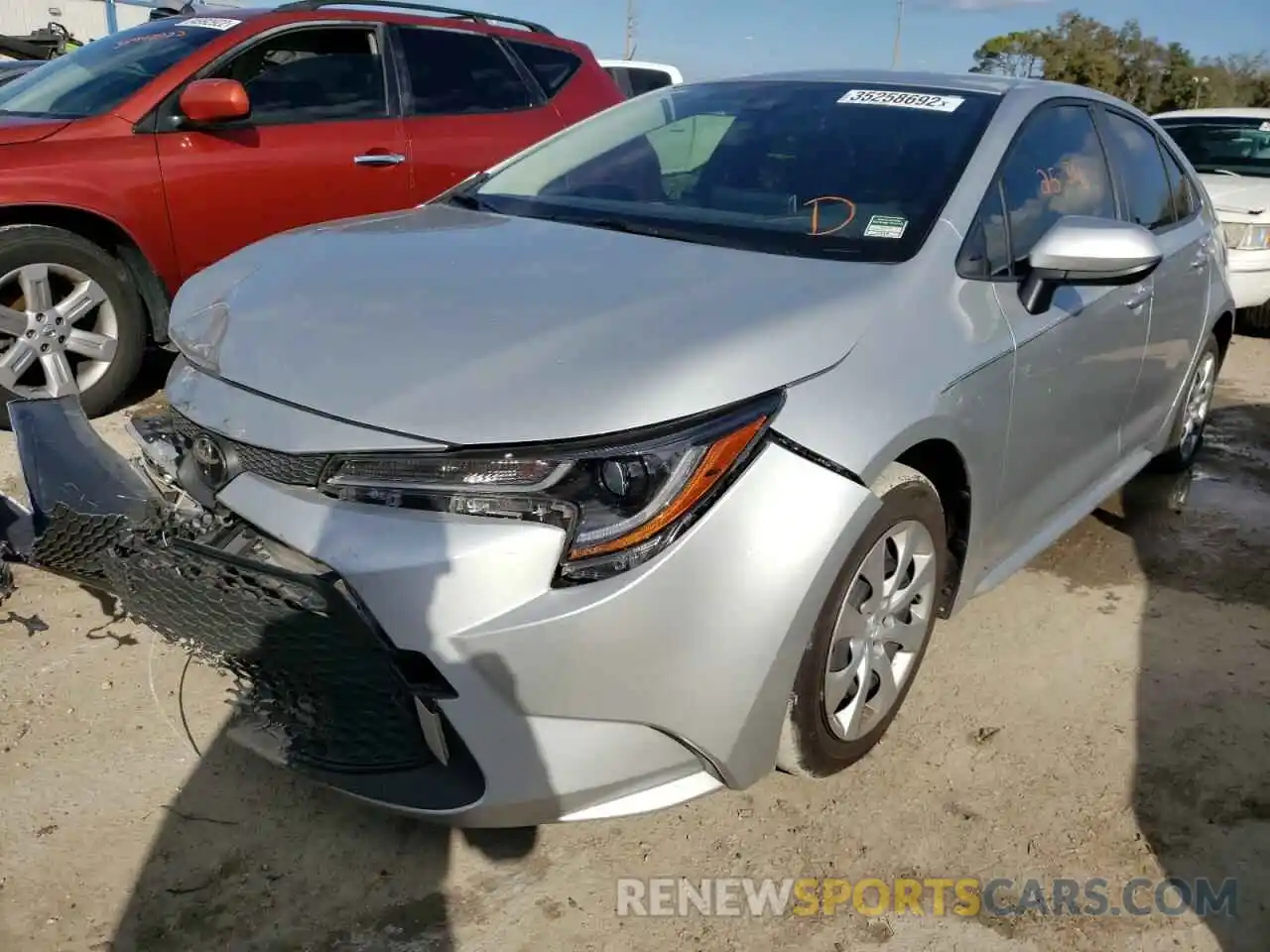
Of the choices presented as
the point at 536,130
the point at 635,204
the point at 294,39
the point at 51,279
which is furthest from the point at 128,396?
the point at 635,204

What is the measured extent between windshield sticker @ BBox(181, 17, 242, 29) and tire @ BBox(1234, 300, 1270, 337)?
657 cm

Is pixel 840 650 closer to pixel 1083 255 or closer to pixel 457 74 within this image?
pixel 1083 255

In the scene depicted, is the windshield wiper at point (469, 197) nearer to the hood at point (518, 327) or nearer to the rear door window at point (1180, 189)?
the hood at point (518, 327)

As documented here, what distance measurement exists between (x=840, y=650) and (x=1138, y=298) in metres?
1.76

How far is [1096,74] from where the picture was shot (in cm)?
3925

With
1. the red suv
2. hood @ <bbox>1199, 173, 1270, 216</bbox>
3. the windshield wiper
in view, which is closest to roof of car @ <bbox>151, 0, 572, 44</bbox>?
the red suv

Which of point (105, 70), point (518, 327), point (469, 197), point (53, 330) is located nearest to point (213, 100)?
point (105, 70)

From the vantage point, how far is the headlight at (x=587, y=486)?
1851 mm

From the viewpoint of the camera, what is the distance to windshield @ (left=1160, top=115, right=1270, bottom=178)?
7953mm

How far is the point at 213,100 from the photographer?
434 centimetres

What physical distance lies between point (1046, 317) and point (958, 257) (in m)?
0.39

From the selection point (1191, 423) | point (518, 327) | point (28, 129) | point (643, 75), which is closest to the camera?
point (518, 327)

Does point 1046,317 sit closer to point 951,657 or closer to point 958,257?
point 958,257

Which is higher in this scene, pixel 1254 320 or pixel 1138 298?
pixel 1138 298
